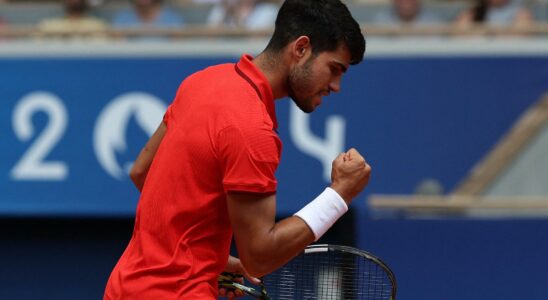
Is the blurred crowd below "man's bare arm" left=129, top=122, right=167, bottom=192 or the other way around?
the other way around

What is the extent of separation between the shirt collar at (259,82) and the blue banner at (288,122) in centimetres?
377

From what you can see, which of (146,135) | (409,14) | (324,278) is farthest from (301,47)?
(409,14)

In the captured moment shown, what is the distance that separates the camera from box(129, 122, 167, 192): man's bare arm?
3.59m

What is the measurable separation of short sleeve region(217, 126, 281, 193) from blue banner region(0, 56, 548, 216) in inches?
157

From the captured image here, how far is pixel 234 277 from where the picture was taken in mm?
3727

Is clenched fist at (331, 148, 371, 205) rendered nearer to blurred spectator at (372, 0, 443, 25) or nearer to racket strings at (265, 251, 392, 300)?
racket strings at (265, 251, 392, 300)

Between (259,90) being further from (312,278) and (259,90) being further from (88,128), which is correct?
(88,128)

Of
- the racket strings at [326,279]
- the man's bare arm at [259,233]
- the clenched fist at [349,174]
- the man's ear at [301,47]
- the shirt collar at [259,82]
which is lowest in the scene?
the racket strings at [326,279]

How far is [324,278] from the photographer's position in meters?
4.06

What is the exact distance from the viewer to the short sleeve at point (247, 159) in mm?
3043

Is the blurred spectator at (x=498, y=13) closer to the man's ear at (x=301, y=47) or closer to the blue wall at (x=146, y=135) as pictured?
→ the blue wall at (x=146, y=135)

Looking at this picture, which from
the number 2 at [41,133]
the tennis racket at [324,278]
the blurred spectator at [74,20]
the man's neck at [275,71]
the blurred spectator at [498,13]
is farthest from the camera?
the blurred spectator at [74,20]

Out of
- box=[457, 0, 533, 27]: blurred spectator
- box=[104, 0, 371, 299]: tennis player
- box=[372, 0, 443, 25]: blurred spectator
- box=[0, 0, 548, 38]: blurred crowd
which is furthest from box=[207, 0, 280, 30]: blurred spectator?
box=[104, 0, 371, 299]: tennis player

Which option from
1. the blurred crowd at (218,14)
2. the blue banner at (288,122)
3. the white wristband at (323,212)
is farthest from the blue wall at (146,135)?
Answer: the white wristband at (323,212)
